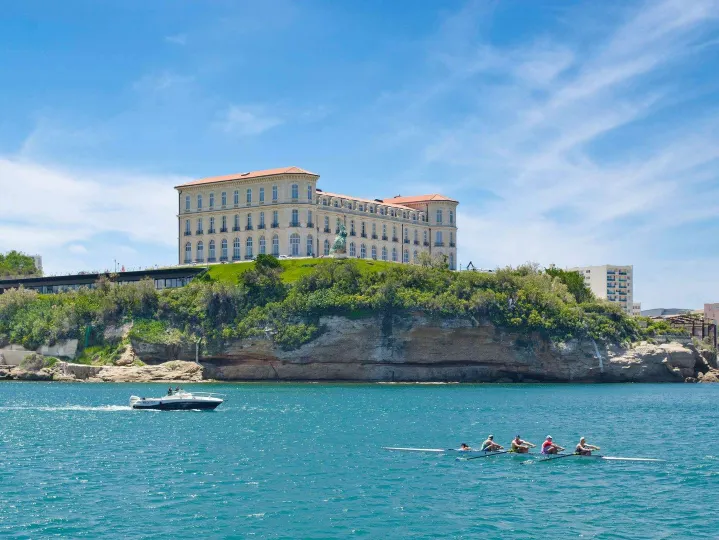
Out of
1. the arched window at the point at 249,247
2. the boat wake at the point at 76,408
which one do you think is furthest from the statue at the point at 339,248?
the boat wake at the point at 76,408

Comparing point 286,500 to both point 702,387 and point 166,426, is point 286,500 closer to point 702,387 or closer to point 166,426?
point 166,426

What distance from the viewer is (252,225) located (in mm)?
162625

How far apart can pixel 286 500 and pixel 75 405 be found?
52128 mm

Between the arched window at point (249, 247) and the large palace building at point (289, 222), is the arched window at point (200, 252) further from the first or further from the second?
the arched window at point (249, 247)

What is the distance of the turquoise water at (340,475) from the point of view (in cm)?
3909

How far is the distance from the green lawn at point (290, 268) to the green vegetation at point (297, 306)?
0.34 metres

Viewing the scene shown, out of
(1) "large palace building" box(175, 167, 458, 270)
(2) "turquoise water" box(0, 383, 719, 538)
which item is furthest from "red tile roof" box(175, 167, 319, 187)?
(2) "turquoise water" box(0, 383, 719, 538)

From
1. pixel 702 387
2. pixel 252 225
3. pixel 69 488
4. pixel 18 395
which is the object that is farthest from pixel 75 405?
pixel 702 387

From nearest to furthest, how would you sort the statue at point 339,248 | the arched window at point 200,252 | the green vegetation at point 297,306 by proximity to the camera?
the green vegetation at point 297,306, the statue at point 339,248, the arched window at point 200,252

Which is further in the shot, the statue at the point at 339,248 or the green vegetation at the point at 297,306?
the statue at the point at 339,248

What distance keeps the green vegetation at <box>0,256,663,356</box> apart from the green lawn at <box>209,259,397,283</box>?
0.34 meters

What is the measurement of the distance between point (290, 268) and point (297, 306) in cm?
1574

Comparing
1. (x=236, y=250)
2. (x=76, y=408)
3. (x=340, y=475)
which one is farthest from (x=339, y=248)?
(x=340, y=475)

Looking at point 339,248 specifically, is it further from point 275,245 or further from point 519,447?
point 519,447
